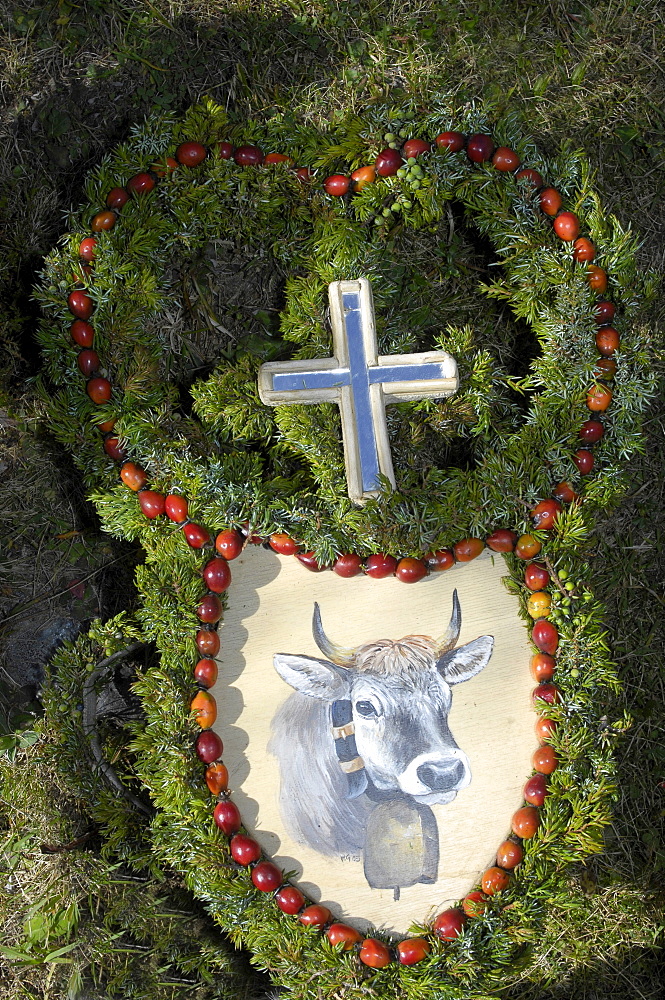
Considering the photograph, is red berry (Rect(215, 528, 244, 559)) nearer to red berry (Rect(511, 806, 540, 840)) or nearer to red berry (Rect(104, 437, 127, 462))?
red berry (Rect(104, 437, 127, 462))

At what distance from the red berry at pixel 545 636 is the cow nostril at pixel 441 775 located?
48 centimetres

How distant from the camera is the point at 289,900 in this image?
99.0 inches

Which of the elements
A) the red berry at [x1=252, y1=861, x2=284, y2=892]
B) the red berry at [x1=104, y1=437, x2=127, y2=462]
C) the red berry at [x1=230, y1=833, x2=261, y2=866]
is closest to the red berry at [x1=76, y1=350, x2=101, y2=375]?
the red berry at [x1=104, y1=437, x2=127, y2=462]

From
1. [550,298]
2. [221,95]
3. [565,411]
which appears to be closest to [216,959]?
[565,411]

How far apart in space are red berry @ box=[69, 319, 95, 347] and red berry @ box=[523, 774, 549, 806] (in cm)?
206

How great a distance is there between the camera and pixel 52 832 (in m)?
2.67

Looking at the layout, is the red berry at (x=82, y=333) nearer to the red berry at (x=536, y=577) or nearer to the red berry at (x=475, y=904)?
the red berry at (x=536, y=577)

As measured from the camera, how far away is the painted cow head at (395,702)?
2.61m

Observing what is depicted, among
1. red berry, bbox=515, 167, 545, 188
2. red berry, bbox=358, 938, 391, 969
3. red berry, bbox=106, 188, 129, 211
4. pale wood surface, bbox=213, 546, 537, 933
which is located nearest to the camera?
red berry, bbox=358, 938, 391, 969

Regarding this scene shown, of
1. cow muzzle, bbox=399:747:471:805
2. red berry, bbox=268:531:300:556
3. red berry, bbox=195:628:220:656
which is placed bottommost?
cow muzzle, bbox=399:747:471:805

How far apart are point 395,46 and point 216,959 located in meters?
3.32

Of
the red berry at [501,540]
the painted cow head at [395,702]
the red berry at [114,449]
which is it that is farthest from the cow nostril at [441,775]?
the red berry at [114,449]

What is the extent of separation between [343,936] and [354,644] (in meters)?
A: 0.91

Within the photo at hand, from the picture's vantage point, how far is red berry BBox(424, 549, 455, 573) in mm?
2652
